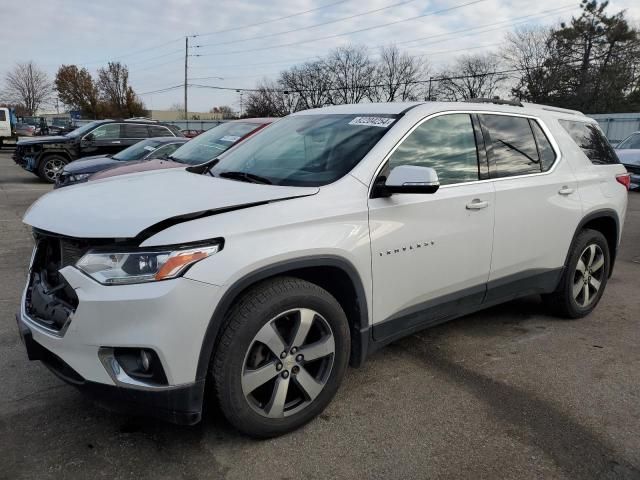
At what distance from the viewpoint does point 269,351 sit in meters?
2.63

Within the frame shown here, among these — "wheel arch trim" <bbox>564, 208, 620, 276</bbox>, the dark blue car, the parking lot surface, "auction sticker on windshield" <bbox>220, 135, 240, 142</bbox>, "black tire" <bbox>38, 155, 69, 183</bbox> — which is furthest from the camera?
"black tire" <bbox>38, 155, 69, 183</bbox>

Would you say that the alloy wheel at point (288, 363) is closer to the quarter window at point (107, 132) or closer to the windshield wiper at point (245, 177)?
the windshield wiper at point (245, 177)

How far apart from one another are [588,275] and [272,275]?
328cm

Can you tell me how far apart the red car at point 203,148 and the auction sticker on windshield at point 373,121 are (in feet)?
13.5

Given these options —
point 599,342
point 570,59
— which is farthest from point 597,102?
point 599,342

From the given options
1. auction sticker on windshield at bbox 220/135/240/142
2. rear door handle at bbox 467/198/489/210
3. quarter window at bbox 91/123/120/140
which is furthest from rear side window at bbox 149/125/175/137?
rear door handle at bbox 467/198/489/210

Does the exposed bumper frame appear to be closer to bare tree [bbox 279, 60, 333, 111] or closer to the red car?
the red car

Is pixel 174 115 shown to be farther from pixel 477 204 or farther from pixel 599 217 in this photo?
pixel 477 204

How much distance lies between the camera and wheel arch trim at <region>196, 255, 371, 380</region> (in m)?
2.36

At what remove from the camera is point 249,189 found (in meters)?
2.83

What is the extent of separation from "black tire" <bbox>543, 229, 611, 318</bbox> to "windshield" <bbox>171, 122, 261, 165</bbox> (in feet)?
16.1

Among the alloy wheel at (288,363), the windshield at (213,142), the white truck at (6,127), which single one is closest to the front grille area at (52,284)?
the alloy wheel at (288,363)

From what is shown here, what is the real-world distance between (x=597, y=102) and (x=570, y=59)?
17.4 ft

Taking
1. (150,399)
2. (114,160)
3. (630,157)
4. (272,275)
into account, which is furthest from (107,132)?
(630,157)
